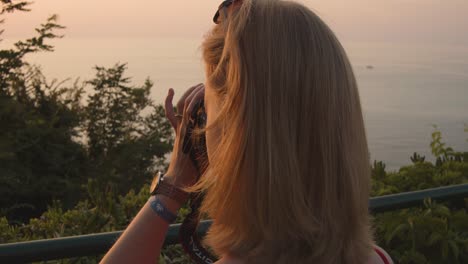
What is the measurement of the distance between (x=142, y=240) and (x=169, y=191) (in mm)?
158

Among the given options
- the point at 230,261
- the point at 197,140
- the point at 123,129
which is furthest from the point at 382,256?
the point at 123,129

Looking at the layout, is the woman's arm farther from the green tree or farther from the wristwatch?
the green tree

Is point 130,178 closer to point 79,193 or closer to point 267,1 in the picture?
point 79,193

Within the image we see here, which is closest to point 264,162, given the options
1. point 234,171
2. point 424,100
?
point 234,171

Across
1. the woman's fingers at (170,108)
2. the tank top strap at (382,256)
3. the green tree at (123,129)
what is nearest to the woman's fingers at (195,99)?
the woman's fingers at (170,108)

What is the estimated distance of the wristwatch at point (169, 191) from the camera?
5.83ft

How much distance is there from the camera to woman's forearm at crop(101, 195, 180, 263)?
167 cm

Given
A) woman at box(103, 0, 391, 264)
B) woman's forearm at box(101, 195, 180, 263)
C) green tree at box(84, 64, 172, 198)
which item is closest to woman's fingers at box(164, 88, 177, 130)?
woman's forearm at box(101, 195, 180, 263)

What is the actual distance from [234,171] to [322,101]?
9.5 inches

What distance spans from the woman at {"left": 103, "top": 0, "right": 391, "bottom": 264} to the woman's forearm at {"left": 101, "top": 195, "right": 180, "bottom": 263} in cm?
30

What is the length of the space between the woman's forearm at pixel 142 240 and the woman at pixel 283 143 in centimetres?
30

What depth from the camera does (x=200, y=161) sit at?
5.75ft

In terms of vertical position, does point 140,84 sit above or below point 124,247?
above

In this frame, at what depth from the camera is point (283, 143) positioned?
4.54ft
